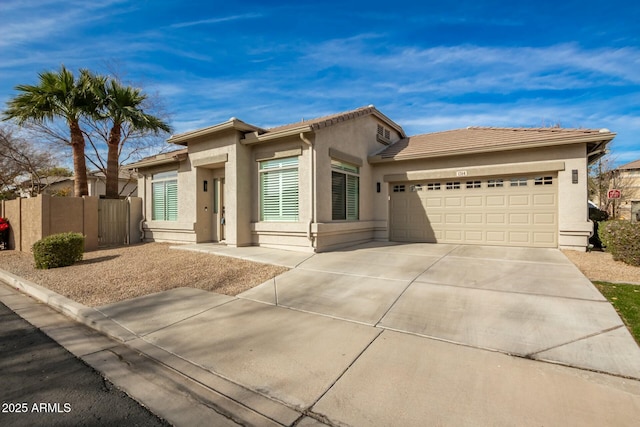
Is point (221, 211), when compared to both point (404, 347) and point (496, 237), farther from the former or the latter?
point (496, 237)

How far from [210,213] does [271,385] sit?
33.0ft

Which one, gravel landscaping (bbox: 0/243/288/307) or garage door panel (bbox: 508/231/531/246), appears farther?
garage door panel (bbox: 508/231/531/246)

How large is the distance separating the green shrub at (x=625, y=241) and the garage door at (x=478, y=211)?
6.09 feet

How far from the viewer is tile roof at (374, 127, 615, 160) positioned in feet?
31.4

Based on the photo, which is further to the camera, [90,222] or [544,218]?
[90,222]

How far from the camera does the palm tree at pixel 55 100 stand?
12.4m

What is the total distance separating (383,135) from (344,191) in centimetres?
469

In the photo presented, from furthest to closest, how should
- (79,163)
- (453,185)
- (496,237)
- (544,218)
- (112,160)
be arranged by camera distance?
(112,160) → (79,163) → (453,185) → (496,237) → (544,218)

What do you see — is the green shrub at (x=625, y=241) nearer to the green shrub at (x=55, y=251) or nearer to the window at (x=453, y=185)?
the window at (x=453, y=185)

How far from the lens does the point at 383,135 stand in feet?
46.8

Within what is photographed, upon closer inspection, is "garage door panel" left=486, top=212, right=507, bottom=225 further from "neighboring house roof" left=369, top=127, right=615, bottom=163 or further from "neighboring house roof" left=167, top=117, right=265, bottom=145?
"neighboring house roof" left=167, top=117, right=265, bottom=145

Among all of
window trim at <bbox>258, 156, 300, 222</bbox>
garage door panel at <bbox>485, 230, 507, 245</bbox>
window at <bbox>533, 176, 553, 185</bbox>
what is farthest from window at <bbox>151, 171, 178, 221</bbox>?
window at <bbox>533, 176, 553, 185</bbox>

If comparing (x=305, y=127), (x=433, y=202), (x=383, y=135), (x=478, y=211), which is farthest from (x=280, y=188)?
(x=478, y=211)

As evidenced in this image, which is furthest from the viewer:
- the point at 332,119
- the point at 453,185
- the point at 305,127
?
the point at 453,185
